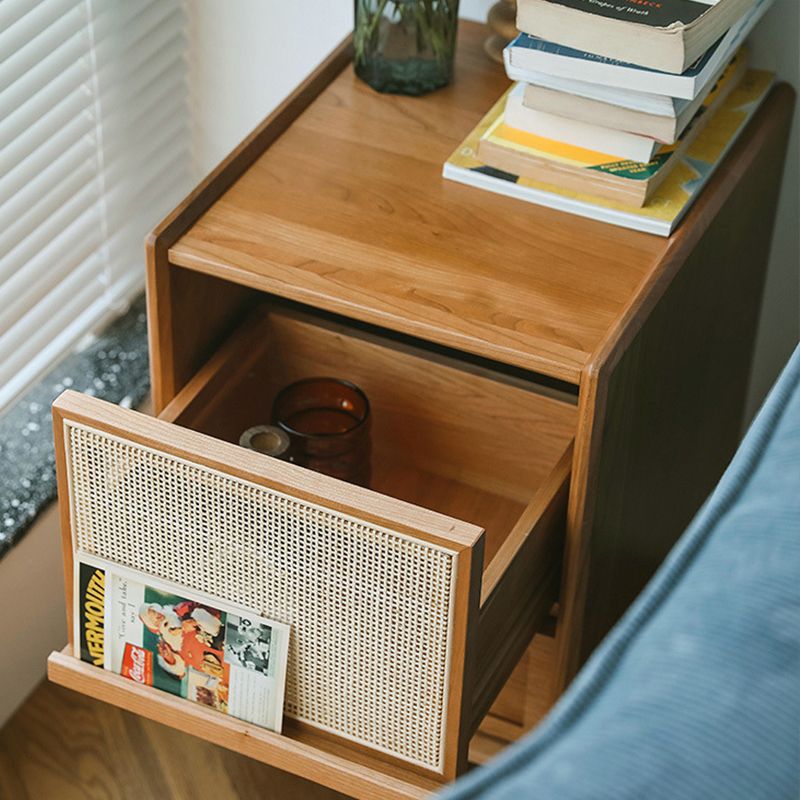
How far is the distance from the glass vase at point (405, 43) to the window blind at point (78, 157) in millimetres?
275

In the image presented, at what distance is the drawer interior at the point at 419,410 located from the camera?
1202mm

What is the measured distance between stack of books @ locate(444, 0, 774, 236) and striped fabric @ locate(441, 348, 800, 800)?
45cm

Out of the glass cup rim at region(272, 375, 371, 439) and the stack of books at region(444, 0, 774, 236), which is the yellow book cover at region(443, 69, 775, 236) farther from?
the glass cup rim at region(272, 375, 371, 439)

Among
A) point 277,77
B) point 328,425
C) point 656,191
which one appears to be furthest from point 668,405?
point 277,77

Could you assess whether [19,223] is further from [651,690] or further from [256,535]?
[651,690]

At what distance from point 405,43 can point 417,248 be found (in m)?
0.25

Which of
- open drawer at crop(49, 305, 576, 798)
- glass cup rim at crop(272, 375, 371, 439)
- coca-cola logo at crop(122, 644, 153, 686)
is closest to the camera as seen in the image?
open drawer at crop(49, 305, 576, 798)

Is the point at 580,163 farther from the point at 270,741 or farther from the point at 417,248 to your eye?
the point at 270,741

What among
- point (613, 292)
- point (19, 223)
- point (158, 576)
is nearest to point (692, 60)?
point (613, 292)

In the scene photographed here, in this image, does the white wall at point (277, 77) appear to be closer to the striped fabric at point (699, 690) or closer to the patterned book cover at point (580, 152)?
the patterned book cover at point (580, 152)

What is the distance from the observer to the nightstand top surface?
1032mm

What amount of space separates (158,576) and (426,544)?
0.73 ft

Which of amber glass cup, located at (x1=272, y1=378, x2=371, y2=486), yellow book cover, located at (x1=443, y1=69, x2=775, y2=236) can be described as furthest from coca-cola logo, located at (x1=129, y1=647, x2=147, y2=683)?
yellow book cover, located at (x1=443, y1=69, x2=775, y2=236)

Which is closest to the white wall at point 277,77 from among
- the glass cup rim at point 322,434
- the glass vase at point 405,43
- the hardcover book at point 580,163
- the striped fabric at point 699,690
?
the glass vase at point 405,43
